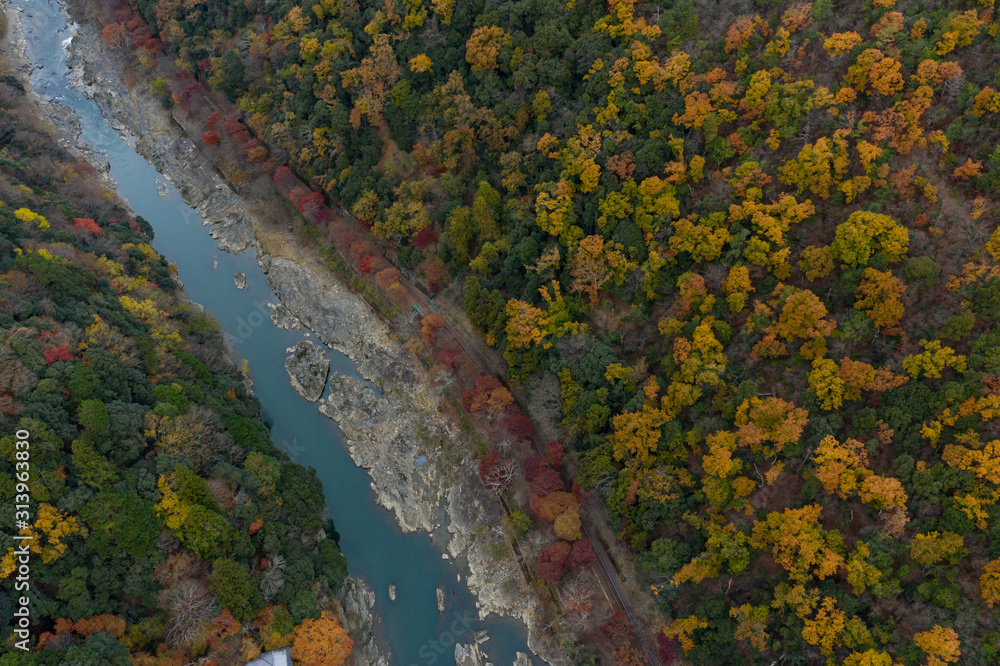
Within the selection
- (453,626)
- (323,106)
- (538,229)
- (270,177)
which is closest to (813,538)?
(453,626)

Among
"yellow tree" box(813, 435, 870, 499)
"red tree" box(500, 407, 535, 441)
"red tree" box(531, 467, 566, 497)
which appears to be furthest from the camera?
"red tree" box(500, 407, 535, 441)

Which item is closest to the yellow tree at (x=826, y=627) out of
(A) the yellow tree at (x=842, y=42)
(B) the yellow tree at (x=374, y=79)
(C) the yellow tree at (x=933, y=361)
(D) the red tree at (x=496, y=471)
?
(C) the yellow tree at (x=933, y=361)

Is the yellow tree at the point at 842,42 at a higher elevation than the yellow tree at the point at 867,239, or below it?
higher

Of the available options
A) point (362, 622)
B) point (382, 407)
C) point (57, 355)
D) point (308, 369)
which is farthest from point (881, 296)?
point (57, 355)

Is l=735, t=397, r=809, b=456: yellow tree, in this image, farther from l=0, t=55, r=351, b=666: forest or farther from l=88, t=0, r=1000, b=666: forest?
l=0, t=55, r=351, b=666: forest

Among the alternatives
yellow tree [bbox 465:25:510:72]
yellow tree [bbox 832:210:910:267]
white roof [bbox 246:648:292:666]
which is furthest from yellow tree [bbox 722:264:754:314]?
white roof [bbox 246:648:292:666]

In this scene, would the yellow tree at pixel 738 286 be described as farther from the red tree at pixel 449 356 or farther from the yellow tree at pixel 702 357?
the red tree at pixel 449 356

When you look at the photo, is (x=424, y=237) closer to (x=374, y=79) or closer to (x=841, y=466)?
(x=374, y=79)
